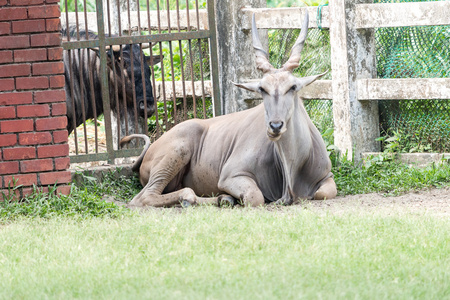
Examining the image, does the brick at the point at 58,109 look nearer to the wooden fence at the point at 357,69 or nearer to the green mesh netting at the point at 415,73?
the wooden fence at the point at 357,69

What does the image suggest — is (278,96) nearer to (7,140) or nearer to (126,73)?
(7,140)

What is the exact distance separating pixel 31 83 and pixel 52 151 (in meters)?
0.60

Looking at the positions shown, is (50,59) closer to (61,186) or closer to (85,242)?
(61,186)

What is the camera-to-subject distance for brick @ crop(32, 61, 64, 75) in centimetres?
652

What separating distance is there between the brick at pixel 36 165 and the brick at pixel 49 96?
510 mm

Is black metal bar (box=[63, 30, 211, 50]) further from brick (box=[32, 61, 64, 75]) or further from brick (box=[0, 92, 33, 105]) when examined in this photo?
brick (box=[0, 92, 33, 105])

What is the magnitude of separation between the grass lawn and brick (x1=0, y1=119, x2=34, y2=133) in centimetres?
91

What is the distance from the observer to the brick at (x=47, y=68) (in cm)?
652

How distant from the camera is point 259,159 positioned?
720 centimetres

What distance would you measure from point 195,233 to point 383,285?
1597 millimetres

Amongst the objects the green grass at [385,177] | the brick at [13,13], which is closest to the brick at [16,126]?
the brick at [13,13]

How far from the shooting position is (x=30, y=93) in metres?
6.50

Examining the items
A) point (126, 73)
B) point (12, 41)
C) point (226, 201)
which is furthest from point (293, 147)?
point (126, 73)

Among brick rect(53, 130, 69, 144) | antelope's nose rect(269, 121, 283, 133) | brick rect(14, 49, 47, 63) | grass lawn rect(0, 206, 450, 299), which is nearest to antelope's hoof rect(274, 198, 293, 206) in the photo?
antelope's nose rect(269, 121, 283, 133)
